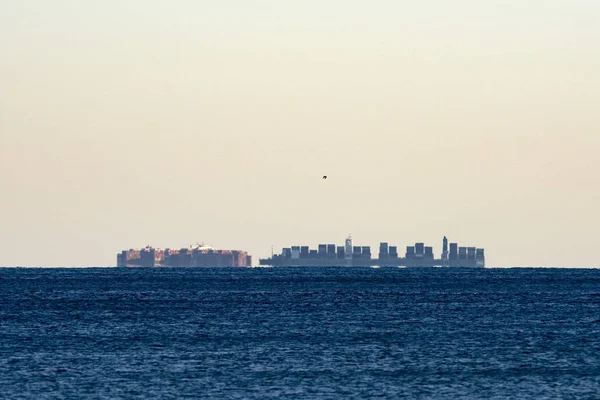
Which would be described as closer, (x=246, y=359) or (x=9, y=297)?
(x=246, y=359)

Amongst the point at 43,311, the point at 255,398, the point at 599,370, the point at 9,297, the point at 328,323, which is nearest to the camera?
the point at 255,398

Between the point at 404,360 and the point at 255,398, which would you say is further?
the point at 404,360

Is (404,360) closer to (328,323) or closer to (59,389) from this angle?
(59,389)

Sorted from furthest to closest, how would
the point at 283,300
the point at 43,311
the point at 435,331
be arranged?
the point at 283,300, the point at 43,311, the point at 435,331

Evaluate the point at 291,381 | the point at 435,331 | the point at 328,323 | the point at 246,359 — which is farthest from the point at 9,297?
the point at 291,381

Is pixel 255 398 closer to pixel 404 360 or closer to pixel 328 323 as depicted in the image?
pixel 404 360

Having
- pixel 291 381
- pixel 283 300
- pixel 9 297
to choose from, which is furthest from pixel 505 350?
pixel 9 297
